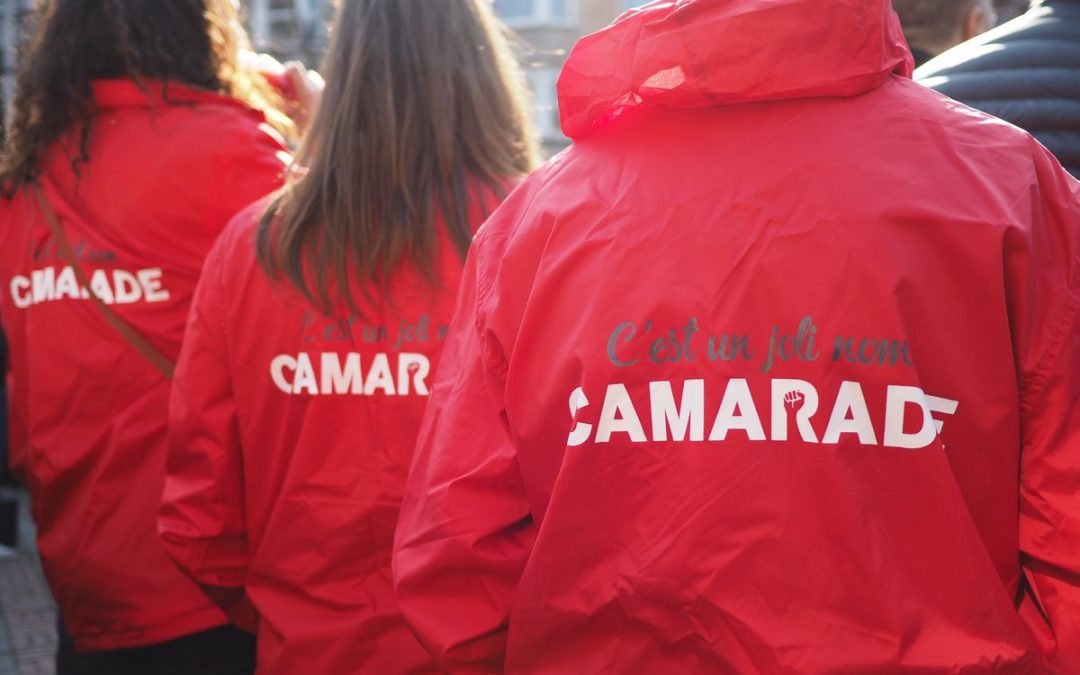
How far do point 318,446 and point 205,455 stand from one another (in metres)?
0.28

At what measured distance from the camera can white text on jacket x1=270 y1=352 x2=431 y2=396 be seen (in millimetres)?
2709

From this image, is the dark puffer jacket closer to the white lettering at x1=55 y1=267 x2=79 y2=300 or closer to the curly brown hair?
the curly brown hair

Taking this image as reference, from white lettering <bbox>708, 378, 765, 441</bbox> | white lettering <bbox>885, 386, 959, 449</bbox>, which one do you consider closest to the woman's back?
white lettering <bbox>708, 378, 765, 441</bbox>

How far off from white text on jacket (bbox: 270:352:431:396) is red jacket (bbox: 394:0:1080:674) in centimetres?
84

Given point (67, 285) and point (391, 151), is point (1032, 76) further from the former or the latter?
point (67, 285)

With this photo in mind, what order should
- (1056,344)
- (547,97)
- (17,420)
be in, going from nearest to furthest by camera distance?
(1056,344)
(17,420)
(547,97)

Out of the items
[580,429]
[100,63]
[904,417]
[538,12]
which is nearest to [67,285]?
[100,63]

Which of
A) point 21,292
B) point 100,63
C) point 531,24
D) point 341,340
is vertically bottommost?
point 531,24

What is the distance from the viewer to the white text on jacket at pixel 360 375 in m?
2.71

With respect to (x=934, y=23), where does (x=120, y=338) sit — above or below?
below

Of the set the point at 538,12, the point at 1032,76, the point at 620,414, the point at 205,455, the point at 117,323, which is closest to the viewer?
the point at 620,414

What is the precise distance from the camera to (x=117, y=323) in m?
3.27

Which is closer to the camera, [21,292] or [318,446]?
[318,446]

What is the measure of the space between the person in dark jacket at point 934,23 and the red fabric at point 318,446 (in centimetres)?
128
